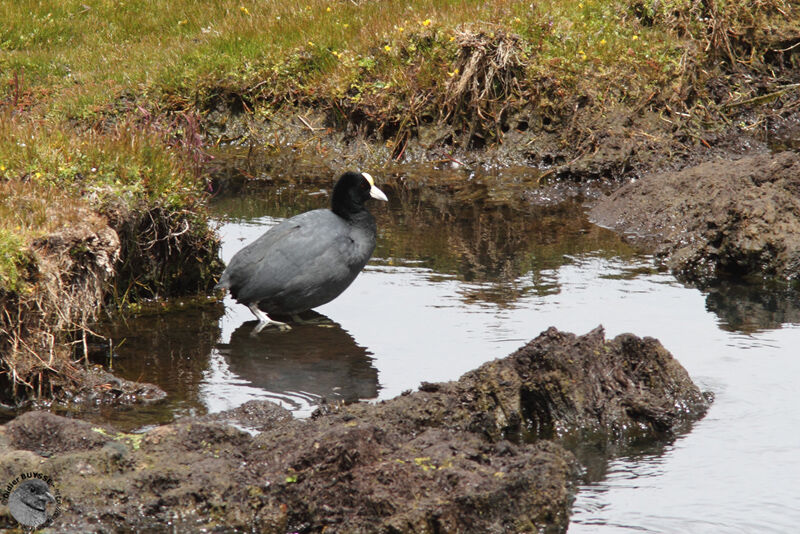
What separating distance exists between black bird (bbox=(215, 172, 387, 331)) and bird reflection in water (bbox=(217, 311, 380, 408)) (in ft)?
0.71

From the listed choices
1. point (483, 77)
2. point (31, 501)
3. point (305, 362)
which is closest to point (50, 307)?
point (305, 362)

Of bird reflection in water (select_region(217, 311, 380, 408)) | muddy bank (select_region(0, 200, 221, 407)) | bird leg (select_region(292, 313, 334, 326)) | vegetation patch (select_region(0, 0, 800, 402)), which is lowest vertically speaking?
bird reflection in water (select_region(217, 311, 380, 408))

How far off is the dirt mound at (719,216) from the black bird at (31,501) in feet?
20.0

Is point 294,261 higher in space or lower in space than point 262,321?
higher

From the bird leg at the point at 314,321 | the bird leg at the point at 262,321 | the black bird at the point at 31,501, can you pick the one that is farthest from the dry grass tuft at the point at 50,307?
the bird leg at the point at 314,321

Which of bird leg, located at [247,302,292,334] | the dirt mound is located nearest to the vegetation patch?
the dirt mound

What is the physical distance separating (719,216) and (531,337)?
2.67 metres

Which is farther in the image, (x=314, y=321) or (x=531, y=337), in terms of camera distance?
(x=314, y=321)

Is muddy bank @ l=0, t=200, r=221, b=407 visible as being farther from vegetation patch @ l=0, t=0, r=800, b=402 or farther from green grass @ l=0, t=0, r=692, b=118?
green grass @ l=0, t=0, r=692, b=118

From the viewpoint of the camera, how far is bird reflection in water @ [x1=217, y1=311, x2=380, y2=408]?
22.8ft

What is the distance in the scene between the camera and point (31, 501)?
483cm

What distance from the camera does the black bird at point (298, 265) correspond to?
26.3ft

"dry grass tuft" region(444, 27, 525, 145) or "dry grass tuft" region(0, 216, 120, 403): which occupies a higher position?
"dry grass tuft" region(444, 27, 525, 145)

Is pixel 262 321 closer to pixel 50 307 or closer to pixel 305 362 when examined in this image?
pixel 305 362
